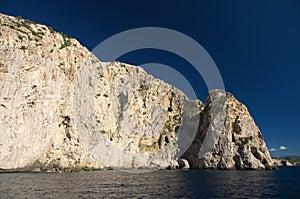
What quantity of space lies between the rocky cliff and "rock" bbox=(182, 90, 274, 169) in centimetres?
40

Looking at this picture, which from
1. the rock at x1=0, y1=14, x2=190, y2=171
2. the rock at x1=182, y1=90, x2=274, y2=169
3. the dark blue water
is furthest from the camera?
the rock at x1=182, y1=90, x2=274, y2=169

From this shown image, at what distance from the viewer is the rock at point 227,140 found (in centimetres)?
9800

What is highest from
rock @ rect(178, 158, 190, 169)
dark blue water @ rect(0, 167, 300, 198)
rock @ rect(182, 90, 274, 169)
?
rock @ rect(182, 90, 274, 169)

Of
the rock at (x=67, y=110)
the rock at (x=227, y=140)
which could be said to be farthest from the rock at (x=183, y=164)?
the rock at (x=67, y=110)

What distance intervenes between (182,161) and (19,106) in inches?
2705

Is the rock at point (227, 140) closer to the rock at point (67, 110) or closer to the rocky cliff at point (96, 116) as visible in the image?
the rocky cliff at point (96, 116)

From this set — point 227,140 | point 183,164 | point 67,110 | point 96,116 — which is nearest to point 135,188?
point 67,110

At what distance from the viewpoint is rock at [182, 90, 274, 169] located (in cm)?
9800

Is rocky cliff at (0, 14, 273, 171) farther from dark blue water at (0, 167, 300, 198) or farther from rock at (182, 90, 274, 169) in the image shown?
dark blue water at (0, 167, 300, 198)

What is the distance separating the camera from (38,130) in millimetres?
68062

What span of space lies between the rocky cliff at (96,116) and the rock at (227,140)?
400 millimetres

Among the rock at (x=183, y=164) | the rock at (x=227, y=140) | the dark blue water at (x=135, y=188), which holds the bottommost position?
the dark blue water at (x=135, y=188)

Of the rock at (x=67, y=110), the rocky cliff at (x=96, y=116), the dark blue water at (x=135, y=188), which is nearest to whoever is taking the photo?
the dark blue water at (x=135, y=188)

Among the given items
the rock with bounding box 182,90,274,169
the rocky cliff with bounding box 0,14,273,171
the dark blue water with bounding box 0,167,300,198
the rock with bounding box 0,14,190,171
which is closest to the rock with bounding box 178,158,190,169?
the rock with bounding box 182,90,274,169
